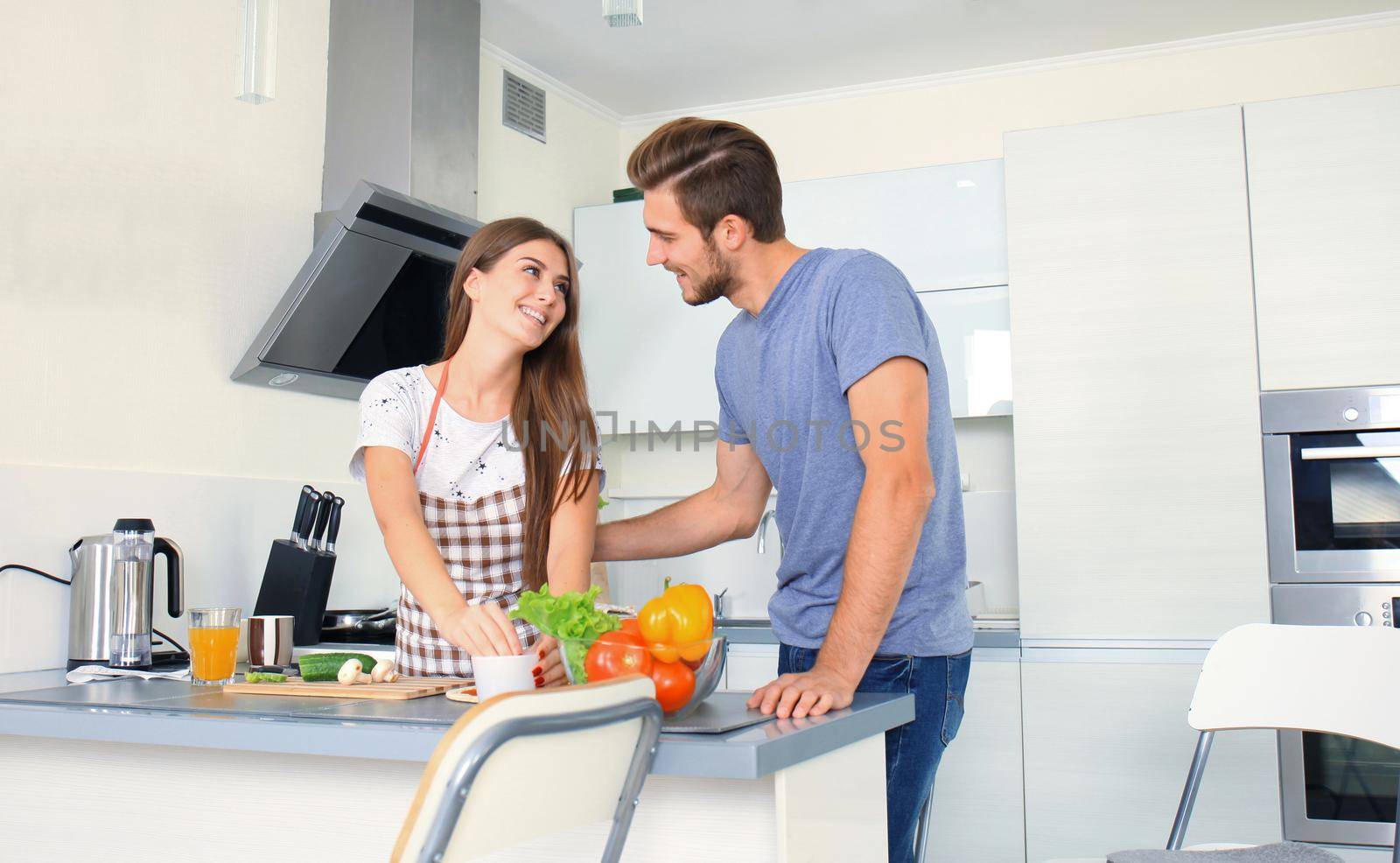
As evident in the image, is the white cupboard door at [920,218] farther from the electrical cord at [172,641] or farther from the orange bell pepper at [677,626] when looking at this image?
the orange bell pepper at [677,626]

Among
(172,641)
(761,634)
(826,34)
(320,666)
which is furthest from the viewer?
(826,34)

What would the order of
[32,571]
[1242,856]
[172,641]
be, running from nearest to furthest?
[1242,856], [32,571], [172,641]

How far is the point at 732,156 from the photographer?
1627 millimetres

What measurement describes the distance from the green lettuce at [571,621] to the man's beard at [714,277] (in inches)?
23.7

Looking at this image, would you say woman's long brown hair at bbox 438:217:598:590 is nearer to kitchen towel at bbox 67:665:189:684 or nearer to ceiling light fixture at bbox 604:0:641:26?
ceiling light fixture at bbox 604:0:641:26

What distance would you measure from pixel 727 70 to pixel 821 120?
403 mm

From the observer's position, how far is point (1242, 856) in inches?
70.4

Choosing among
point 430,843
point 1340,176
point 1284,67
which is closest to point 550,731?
point 430,843

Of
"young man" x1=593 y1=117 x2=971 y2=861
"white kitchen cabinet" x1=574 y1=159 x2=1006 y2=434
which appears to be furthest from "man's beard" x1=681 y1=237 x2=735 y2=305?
"white kitchen cabinet" x1=574 y1=159 x2=1006 y2=434

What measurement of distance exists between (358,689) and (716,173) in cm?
83

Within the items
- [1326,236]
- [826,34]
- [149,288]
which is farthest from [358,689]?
[826,34]

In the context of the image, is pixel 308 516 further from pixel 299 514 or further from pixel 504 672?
pixel 504 672

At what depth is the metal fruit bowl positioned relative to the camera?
116 cm

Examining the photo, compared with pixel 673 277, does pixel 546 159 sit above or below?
above
